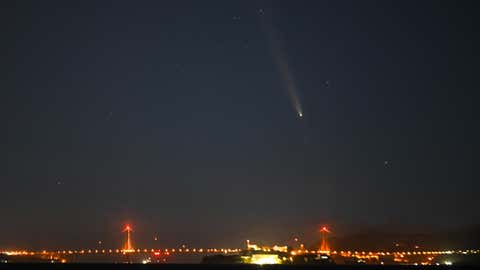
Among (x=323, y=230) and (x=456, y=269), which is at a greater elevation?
(x=323, y=230)

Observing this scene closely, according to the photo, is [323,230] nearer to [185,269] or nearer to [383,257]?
[383,257]

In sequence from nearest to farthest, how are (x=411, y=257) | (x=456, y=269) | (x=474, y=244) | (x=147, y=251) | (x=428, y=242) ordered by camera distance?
(x=456, y=269)
(x=411, y=257)
(x=474, y=244)
(x=428, y=242)
(x=147, y=251)

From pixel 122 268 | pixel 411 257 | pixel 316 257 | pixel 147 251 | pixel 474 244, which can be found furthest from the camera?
pixel 147 251

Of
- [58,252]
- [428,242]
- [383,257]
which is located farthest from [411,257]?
[58,252]

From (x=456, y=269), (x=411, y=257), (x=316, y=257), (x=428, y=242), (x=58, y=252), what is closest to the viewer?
(x=456, y=269)

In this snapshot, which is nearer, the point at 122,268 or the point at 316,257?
the point at 122,268

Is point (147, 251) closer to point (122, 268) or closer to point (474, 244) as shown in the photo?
point (474, 244)

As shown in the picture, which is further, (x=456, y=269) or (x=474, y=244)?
(x=474, y=244)

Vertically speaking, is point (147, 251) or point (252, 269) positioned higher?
point (147, 251)

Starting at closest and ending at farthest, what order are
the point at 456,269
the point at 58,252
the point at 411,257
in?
the point at 456,269
the point at 411,257
the point at 58,252

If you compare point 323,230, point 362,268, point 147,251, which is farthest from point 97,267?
point 147,251
